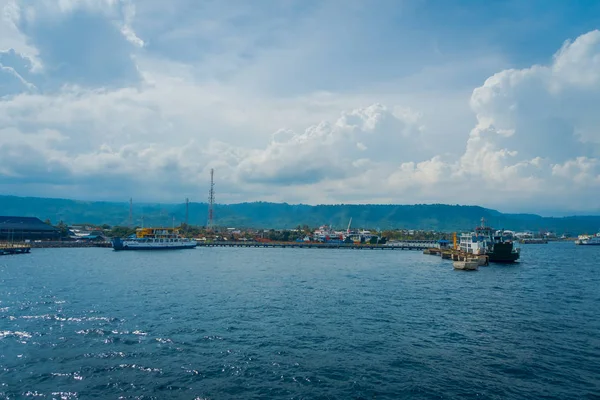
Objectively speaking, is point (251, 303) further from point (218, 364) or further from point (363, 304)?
point (218, 364)

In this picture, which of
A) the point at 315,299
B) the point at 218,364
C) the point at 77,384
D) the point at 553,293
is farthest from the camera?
the point at 553,293

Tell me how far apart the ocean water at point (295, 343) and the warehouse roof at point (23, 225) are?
487 feet

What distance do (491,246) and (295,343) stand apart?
85.6 meters

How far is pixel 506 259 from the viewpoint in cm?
9619

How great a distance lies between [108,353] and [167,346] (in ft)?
12.1

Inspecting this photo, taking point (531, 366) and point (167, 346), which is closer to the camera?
point (531, 366)

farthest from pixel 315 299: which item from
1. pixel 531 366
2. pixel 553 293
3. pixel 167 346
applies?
pixel 553 293

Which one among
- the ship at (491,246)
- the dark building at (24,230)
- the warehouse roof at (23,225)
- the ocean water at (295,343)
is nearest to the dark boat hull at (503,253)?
the ship at (491,246)

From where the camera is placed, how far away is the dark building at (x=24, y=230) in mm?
168250

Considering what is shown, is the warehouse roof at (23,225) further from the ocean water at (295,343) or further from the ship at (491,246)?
the ship at (491,246)

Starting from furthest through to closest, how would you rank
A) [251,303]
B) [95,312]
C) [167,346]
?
[251,303]
[95,312]
[167,346]

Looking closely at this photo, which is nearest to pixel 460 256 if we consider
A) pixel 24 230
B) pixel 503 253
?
pixel 503 253

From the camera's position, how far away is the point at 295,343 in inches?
1114

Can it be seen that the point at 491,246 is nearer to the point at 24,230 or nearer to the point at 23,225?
the point at 24,230
